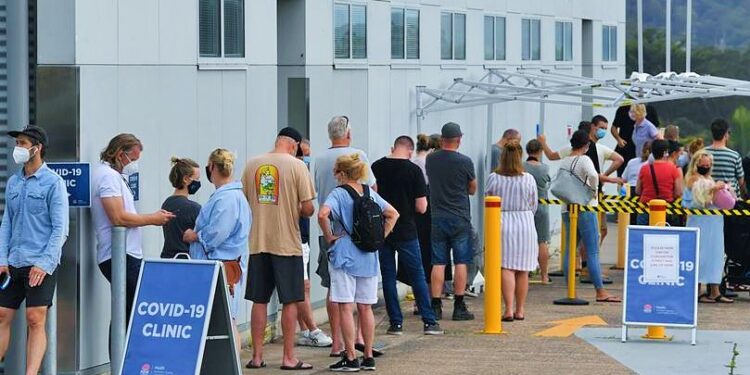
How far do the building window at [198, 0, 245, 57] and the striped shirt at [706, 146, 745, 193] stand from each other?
5.70 m

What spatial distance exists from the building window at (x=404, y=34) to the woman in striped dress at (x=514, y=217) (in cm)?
371

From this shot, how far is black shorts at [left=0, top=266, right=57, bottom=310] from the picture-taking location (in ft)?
36.4

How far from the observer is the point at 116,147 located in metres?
11.6

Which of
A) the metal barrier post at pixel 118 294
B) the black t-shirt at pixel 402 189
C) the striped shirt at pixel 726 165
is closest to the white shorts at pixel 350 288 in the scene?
the black t-shirt at pixel 402 189

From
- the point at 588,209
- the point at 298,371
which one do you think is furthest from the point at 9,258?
the point at 588,209

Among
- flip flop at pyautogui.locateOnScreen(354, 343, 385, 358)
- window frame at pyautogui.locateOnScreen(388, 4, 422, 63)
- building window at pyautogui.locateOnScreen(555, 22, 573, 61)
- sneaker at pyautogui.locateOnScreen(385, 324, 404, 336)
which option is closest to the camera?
flip flop at pyautogui.locateOnScreen(354, 343, 385, 358)

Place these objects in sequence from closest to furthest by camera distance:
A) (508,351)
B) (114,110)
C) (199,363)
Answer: (199,363) → (114,110) → (508,351)

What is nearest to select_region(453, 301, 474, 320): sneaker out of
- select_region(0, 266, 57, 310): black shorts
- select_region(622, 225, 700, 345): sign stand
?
select_region(622, 225, 700, 345): sign stand

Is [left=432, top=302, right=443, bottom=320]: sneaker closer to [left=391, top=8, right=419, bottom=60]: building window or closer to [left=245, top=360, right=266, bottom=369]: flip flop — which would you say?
[left=245, top=360, right=266, bottom=369]: flip flop

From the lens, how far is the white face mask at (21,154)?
10.9m

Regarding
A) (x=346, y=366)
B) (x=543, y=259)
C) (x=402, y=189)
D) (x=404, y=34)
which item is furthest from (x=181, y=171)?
(x=543, y=259)

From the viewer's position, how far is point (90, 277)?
11.8 metres

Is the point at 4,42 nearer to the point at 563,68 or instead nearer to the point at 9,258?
the point at 9,258

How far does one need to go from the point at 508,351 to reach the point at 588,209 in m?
3.71
